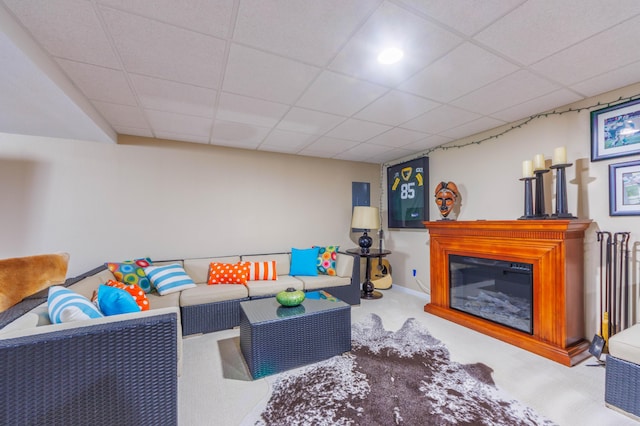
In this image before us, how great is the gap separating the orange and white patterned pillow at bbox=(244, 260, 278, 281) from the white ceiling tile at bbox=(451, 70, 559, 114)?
281 centimetres

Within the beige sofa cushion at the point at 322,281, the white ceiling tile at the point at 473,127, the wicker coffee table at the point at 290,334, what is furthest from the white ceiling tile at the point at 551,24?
the beige sofa cushion at the point at 322,281

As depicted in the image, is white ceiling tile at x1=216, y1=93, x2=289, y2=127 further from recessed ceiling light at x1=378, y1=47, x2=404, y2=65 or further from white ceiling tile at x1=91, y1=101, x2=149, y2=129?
recessed ceiling light at x1=378, y1=47, x2=404, y2=65

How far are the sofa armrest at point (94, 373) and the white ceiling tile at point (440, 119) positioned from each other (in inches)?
111

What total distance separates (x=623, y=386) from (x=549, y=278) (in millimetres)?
888

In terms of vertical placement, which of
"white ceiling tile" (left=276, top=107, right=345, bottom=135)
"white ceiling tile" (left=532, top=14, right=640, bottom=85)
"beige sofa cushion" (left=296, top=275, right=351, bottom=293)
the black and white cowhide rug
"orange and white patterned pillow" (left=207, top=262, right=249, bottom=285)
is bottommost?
the black and white cowhide rug

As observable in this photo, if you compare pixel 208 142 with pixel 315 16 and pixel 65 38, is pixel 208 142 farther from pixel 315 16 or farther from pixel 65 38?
pixel 315 16

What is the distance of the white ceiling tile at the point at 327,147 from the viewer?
3.66 m

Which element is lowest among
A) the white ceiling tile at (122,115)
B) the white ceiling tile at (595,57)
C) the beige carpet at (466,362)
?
the beige carpet at (466,362)

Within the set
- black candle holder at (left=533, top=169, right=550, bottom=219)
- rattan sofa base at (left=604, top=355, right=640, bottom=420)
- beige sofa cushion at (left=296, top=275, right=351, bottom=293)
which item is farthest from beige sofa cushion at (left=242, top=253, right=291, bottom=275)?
rattan sofa base at (left=604, top=355, right=640, bottom=420)

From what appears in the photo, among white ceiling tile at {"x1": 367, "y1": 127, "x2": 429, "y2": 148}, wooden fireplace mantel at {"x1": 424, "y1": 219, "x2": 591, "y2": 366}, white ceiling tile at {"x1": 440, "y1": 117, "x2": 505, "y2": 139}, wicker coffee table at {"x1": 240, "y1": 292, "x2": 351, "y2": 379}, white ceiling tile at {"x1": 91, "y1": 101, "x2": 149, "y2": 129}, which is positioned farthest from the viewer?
white ceiling tile at {"x1": 367, "y1": 127, "x2": 429, "y2": 148}

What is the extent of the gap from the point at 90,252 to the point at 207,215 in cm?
135

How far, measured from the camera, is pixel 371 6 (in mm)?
1350

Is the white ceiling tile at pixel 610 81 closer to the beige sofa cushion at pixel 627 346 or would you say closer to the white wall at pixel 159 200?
the beige sofa cushion at pixel 627 346

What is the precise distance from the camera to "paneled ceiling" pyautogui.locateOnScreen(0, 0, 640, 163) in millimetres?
1392
